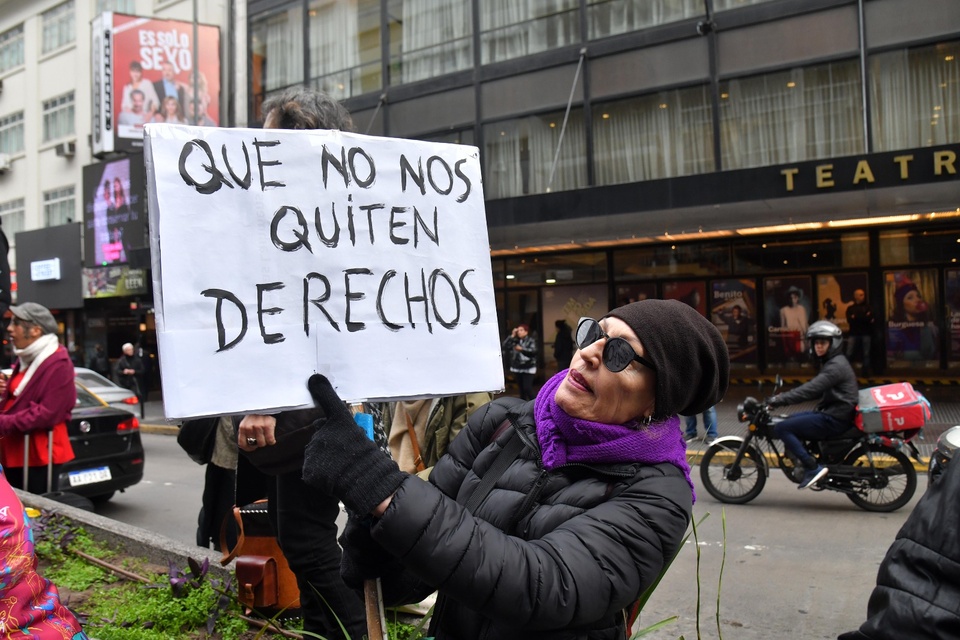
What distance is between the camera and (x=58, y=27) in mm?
26703

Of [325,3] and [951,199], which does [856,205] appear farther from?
[325,3]

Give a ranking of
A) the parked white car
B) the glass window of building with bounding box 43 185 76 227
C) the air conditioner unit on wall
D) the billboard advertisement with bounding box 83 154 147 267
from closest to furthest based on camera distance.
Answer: the parked white car
the billboard advertisement with bounding box 83 154 147 267
the air conditioner unit on wall
the glass window of building with bounding box 43 185 76 227

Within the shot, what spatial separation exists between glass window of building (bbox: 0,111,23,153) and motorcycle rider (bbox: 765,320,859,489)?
29.8 m

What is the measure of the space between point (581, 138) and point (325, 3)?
849cm

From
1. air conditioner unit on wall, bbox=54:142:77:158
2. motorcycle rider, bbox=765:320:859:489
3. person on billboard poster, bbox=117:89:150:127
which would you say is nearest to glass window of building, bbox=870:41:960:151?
motorcycle rider, bbox=765:320:859:489

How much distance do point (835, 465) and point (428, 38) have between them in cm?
1437

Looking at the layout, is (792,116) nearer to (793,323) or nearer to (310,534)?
(793,323)

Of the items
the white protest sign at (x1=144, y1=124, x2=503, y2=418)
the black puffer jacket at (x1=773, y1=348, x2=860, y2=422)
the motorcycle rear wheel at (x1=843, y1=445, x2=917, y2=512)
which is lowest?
the motorcycle rear wheel at (x1=843, y1=445, x2=917, y2=512)

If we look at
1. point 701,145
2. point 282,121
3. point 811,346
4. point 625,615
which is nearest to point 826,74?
point 701,145

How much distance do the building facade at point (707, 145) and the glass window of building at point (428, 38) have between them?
0.04 meters

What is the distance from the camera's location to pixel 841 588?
16.6 feet

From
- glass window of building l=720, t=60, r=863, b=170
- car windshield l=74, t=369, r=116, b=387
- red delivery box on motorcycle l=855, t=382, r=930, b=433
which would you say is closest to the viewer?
red delivery box on motorcycle l=855, t=382, r=930, b=433

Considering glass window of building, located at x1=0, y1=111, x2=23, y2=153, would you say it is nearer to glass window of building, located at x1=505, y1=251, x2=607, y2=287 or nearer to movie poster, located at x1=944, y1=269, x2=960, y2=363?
glass window of building, located at x1=505, y1=251, x2=607, y2=287

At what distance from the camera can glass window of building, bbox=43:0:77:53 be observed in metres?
26.1
